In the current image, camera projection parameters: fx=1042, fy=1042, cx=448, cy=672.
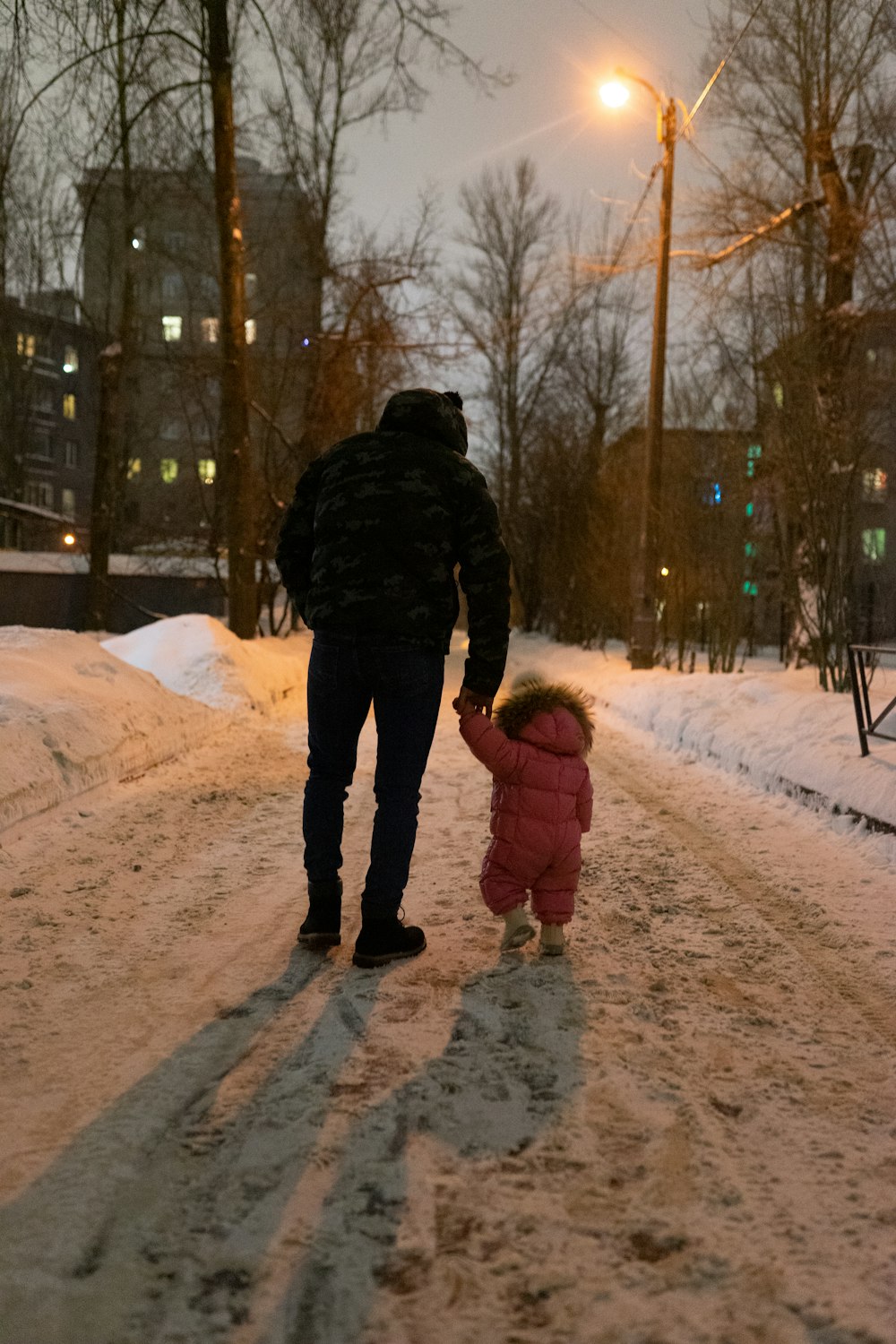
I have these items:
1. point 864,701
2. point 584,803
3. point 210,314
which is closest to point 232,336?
point 864,701

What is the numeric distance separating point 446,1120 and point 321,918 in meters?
1.41

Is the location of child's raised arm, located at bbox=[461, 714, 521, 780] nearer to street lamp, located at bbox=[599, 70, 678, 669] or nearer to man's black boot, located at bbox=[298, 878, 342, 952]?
man's black boot, located at bbox=[298, 878, 342, 952]

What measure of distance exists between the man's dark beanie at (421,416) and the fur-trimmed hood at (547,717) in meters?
0.96

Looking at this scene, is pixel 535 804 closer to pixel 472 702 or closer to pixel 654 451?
pixel 472 702

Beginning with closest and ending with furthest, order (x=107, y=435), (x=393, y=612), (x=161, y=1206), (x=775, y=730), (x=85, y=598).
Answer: (x=161, y=1206) → (x=393, y=612) → (x=775, y=730) → (x=107, y=435) → (x=85, y=598)

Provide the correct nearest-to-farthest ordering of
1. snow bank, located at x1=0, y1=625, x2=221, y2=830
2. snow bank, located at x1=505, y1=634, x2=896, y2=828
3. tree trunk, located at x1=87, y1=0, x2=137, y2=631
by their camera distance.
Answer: snow bank, located at x1=0, y1=625, x2=221, y2=830 < snow bank, located at x1=505, y1=634, x2=896, y2=828 < tree trunk, located at x1=87, y1=0, x2=137, y2=631

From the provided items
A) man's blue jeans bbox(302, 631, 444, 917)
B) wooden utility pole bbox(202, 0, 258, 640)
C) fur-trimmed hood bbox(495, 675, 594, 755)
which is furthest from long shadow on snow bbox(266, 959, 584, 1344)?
wooden utility pole bbox(202, 0, 258, 640)

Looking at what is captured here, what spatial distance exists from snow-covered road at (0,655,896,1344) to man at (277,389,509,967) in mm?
423

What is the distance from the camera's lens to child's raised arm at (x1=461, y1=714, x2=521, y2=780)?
363 centimetres

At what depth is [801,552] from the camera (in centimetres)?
1222

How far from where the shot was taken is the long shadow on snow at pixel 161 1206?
1.82 meters

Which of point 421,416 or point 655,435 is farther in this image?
point 655,435

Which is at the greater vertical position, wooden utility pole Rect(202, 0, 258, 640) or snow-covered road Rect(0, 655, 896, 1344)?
wooden utility pole Rect(202, 0, 258, 640)

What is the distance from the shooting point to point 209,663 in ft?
42.5
